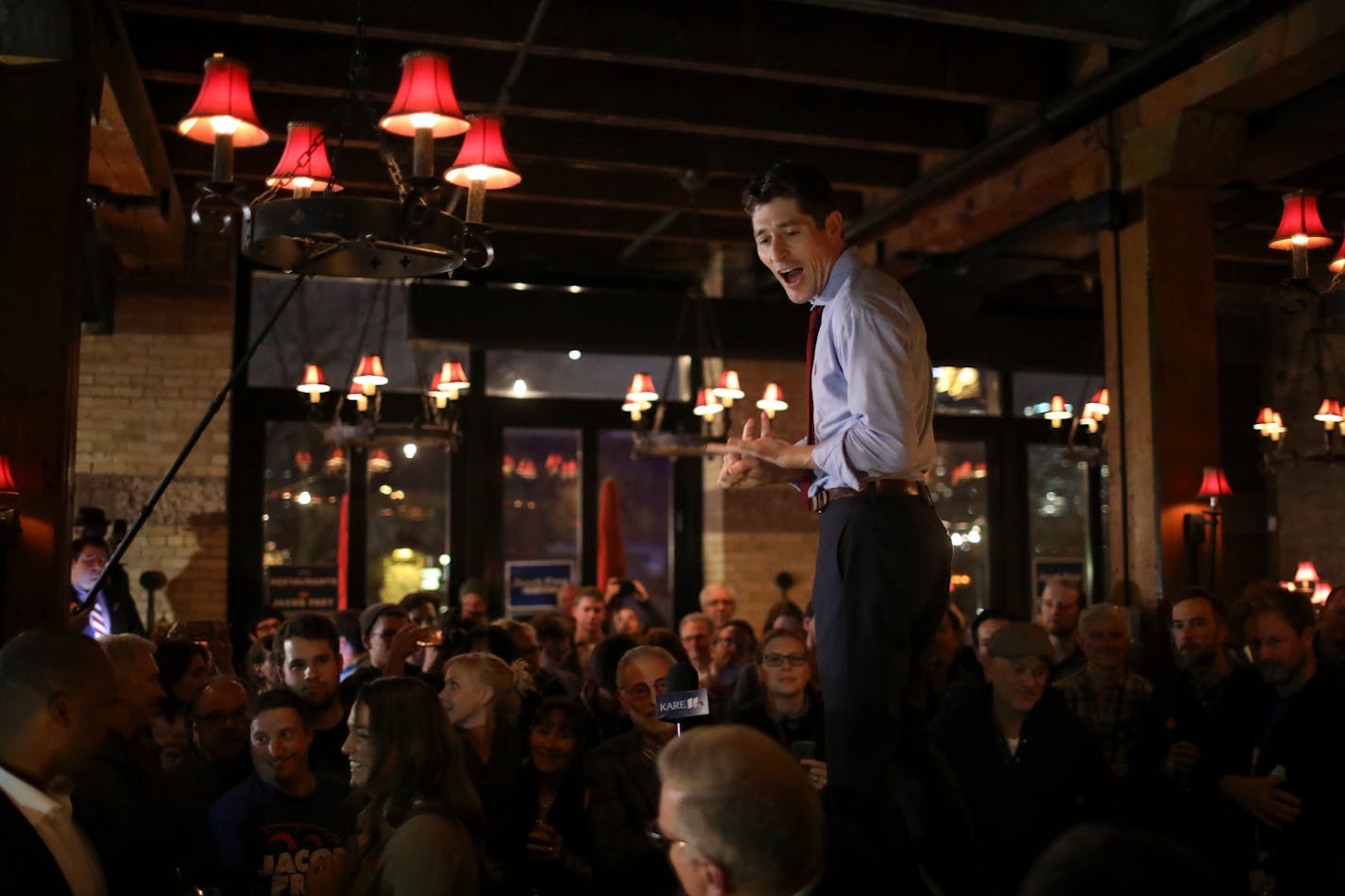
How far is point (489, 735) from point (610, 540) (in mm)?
6375

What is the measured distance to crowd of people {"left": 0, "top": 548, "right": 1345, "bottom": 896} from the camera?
180 centimetres

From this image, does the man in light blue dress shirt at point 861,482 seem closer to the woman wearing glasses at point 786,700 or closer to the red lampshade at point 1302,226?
the woman wearing glasses at point 786,700

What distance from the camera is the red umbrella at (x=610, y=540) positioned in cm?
1055

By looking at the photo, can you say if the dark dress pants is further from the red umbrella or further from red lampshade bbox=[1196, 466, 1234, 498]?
the red umbrella

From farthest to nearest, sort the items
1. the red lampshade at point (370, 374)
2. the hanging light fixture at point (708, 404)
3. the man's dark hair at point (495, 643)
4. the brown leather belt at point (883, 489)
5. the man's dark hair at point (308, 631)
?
the hanging light fixture at point (708, 404) < the red lampshade at point (370, 374) < the man's dark hair at point (495, 643) < the man's dark hair at point (308, 631) < the brown leather belt at point (883, 489)

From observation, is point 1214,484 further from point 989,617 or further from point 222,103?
point 222,103

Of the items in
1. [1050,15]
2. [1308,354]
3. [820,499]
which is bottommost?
[820,499]

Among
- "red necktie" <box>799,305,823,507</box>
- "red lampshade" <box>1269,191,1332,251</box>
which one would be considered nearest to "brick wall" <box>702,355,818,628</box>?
"red lampshade" <box>1269,191,1332,251</box>

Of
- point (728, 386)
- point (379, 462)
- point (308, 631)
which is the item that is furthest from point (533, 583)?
point (308, 631)

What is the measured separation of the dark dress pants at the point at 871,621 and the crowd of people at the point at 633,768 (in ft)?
0.36

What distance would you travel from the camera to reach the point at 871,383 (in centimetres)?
230

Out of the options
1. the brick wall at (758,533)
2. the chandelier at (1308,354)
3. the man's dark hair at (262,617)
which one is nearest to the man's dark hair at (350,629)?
the man's dark hair at (262,617)

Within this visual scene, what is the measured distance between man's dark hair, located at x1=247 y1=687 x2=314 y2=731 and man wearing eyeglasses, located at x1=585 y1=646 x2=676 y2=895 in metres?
0.97

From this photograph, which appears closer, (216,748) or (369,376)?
(216,748)
